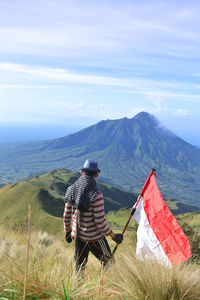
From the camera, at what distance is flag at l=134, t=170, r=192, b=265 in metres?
6.62

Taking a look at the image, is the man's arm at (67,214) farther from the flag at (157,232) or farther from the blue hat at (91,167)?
the flag at (157,232)

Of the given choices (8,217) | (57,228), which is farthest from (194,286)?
(8,217)

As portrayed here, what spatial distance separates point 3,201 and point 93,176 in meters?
68.1

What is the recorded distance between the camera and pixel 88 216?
650 cm

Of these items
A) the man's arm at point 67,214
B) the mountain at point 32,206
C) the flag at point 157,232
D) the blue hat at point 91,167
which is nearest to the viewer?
the blue hat at point 91,167

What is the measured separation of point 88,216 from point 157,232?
6.28 feet

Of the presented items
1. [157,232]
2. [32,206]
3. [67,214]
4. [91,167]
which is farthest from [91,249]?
[32,206]

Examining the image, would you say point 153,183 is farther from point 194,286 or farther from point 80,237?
point 194,286

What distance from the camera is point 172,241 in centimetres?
688

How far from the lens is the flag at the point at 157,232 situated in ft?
21.7

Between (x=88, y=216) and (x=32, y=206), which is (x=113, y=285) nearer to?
(x=88, y=216)

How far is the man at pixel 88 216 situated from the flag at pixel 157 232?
0.83 metres

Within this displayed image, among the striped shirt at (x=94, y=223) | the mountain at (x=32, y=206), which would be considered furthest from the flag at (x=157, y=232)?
the mountain at (x=32, y=206)

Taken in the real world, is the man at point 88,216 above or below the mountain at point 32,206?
above
